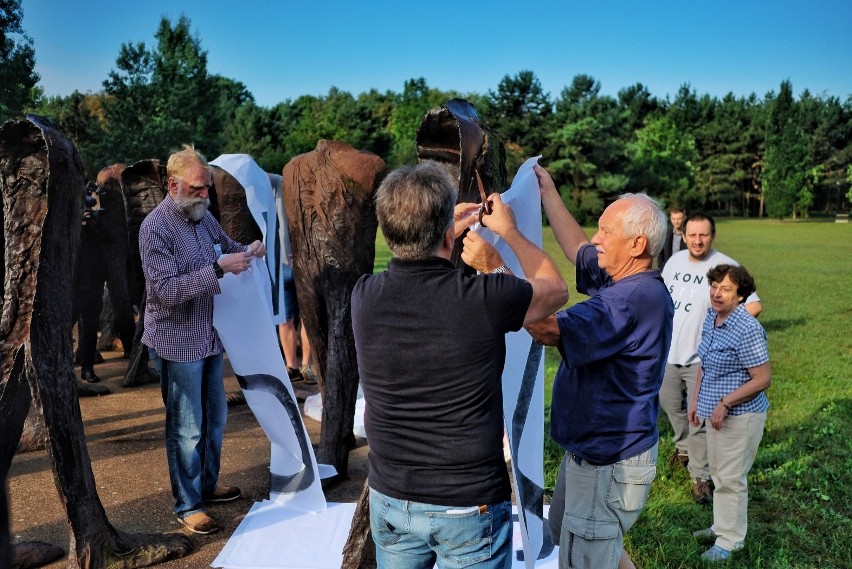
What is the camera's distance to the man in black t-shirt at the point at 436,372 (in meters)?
1.77

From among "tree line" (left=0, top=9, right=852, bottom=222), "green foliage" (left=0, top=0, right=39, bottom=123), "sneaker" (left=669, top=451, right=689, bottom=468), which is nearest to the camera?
"sneaker" (left=669, top=451, right=689, bottom=468)

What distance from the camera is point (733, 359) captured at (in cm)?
354

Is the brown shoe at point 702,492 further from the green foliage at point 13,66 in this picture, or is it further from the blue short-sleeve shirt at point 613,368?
the green foliage at point 13,66

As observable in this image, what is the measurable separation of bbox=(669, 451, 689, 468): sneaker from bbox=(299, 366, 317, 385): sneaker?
3.21 metres

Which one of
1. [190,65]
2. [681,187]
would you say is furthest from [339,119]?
[681,187]

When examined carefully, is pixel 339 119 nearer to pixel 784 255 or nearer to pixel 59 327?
pixel 784 255

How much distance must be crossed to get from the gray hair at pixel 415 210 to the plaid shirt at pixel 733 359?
91.0 inches

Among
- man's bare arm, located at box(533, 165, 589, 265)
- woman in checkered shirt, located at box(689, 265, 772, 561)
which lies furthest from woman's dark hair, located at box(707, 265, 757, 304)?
man's bare arm, located at box(533, 165, 589, 265)

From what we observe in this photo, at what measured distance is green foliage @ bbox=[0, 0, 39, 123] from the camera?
55.0ft

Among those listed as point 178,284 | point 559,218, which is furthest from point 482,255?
point 178,284

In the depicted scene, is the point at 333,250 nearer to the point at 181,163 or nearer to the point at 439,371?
the point at 181,163

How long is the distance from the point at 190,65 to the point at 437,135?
33.1 metres

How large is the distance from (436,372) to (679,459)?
352 centimetres

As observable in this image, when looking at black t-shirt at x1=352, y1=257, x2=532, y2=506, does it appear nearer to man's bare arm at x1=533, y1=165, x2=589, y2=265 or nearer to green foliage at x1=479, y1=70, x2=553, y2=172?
man's bare arm at x1=533, y1=165, x2=589, y2=265
